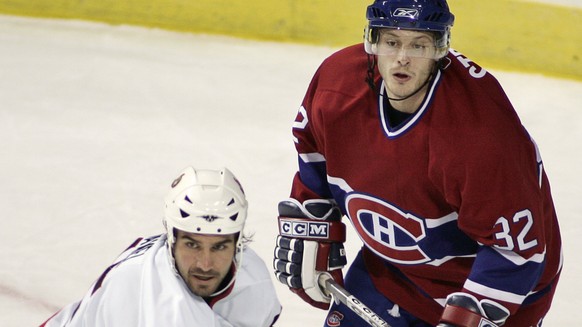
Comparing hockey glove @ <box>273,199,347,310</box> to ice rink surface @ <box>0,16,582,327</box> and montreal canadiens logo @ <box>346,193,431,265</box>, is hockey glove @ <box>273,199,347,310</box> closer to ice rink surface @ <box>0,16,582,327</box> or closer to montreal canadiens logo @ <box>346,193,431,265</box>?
montreal canadiens logo @ <box>346,193,431,265</box>

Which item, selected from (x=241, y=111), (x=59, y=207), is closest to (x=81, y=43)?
(x=241, y=111)

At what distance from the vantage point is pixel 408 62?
223 cm

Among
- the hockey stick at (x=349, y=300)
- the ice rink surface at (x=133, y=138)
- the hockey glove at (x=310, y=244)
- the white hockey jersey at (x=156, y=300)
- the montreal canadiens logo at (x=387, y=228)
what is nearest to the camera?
the white hockey jersey at (x=156, y=300)

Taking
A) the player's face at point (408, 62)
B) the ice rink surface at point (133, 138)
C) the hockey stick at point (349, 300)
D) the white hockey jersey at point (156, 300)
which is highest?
the player's face at point (408, 62)

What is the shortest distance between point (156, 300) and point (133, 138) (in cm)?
196

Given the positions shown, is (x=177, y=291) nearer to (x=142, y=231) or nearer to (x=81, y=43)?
(x=142, y=231)

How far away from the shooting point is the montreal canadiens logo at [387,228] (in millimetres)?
2365

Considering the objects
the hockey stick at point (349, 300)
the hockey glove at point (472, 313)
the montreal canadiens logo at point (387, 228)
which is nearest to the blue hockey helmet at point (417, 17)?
the montreal canadiens logo at point (387, 228)

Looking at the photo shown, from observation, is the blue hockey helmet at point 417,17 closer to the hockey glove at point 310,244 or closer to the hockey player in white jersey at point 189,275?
the hockey player in white jersey at point 189,275

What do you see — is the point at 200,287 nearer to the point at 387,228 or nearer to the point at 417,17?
the point at 387,228

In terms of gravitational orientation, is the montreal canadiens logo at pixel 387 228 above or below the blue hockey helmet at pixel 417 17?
below

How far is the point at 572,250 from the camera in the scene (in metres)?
3.52

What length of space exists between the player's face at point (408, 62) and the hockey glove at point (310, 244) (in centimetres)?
49

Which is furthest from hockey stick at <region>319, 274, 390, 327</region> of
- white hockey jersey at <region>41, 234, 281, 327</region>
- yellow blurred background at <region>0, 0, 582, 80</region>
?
yellow blurred background at <region>0, 0, 582, 80</region>
